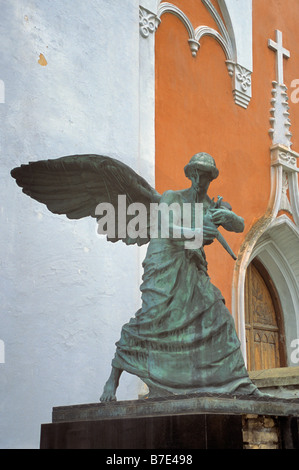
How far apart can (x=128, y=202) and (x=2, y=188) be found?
1694 millimetres

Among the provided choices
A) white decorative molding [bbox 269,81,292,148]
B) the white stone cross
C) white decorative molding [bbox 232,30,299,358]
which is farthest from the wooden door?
the white stone cross

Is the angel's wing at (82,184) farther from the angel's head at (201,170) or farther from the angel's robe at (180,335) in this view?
the angel's robe at (180,335)

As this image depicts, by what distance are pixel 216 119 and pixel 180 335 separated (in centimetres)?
506

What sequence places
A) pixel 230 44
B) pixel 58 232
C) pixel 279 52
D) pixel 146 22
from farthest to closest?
1. pixel 279 52
2. pixel 230 44
3. pixel 146 22
4. pixel 58 232

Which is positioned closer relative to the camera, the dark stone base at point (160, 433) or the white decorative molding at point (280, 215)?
the dark stone base at point (160, 433)

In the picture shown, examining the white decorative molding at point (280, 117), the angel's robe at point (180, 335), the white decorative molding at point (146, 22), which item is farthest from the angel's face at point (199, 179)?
the white decorative molding at point (280, 117)

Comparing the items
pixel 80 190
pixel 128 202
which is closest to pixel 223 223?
pixel 128 202

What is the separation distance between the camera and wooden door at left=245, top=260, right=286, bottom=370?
872cm

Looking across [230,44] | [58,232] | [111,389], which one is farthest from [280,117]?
[111,389]

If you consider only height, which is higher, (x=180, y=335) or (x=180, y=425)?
(x=180, y=335)

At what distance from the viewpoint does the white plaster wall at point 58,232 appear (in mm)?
5449

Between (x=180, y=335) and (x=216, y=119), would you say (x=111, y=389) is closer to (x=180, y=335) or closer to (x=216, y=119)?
(x=180, y=335)

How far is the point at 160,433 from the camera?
10.7 feet
